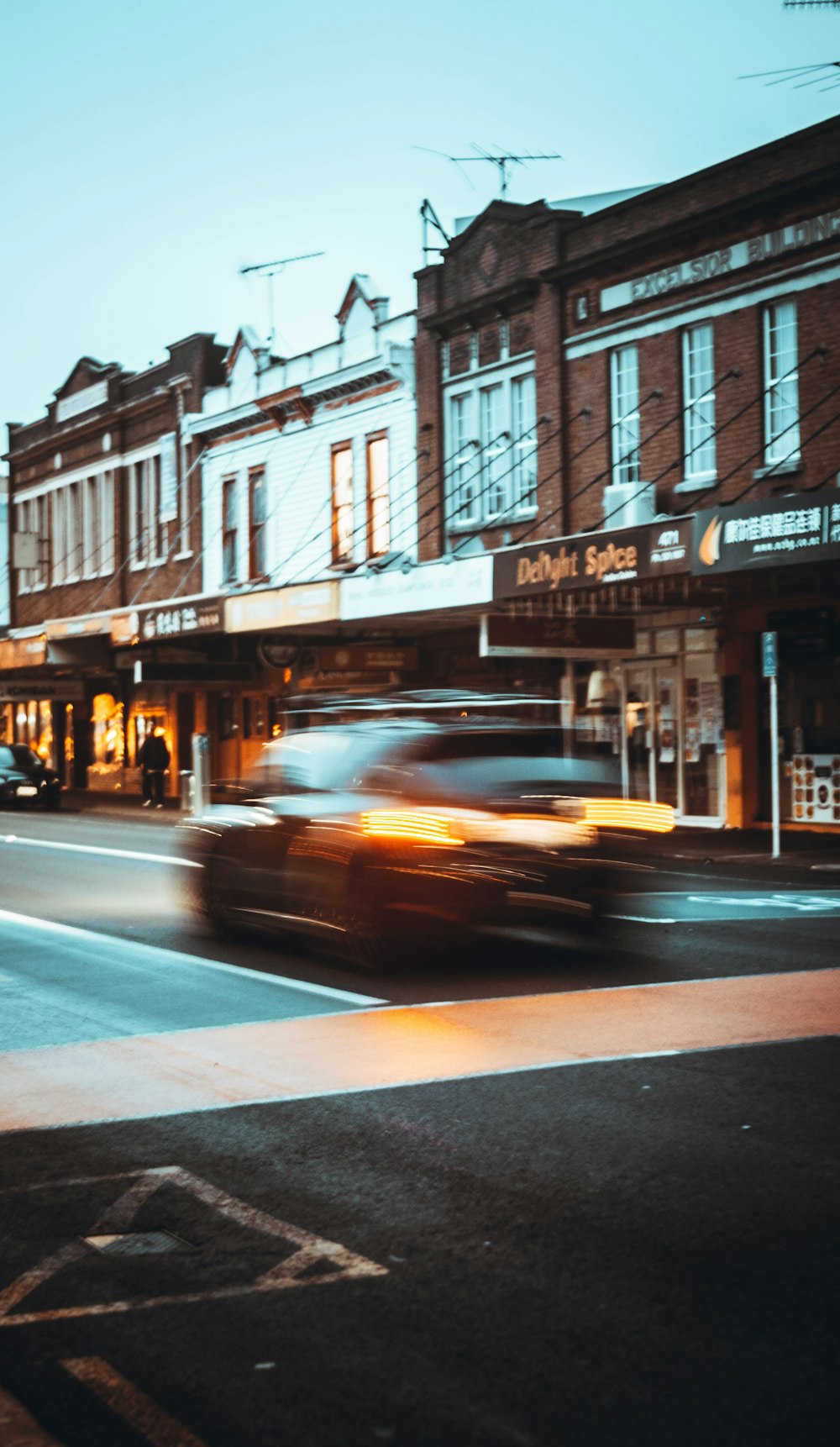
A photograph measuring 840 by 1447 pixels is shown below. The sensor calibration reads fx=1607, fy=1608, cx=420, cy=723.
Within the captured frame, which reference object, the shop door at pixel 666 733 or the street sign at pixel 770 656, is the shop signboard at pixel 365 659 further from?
the street sign at pixel 770 656

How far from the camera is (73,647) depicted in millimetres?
38438

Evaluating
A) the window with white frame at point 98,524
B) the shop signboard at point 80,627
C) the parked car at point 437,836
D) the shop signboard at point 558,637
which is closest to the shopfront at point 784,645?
the shop signboard at point 558,637

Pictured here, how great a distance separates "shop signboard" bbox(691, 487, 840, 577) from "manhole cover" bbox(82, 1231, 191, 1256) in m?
14.4

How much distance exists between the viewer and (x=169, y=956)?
11398mm

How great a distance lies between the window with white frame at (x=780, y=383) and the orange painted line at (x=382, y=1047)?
1400 centimetres

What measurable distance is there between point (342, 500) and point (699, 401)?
10223mm

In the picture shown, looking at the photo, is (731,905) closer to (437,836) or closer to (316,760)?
(316,760)

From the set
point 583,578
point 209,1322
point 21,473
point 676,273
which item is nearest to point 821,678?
point 583,578

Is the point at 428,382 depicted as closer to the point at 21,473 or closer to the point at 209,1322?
the point at 21,473

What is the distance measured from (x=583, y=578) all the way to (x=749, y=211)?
19.4 ft

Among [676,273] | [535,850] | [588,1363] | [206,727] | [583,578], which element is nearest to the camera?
[588,1363]

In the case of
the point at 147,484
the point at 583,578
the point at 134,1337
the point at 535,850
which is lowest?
the point at 134,1337

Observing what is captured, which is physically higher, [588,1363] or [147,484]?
[147,484]

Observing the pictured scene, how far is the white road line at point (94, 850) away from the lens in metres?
19.8
